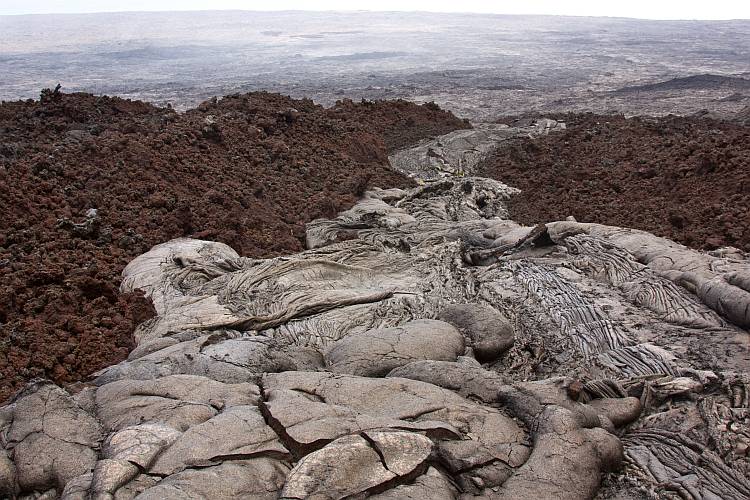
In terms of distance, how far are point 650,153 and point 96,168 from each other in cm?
1383

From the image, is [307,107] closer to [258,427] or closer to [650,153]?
[650,153]

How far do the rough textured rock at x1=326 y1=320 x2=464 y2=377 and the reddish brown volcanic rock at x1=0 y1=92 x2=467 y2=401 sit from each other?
120 inches

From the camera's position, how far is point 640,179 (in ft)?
45.8

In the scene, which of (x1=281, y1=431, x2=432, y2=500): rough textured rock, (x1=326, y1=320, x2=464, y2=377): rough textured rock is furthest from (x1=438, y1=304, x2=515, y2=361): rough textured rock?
(x1=281, y1=431, x2=432, y2=500): rough textured rock

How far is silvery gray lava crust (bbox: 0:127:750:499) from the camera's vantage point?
11.9 feet

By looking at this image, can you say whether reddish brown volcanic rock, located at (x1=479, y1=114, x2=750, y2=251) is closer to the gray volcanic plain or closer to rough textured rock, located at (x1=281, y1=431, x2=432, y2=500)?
rough textured rock, located at (x1=281, y1=431, x2=432, y2=500)

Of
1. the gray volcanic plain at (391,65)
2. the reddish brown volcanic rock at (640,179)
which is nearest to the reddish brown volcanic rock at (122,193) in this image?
the reddish brown volcanic rock at (640,179)

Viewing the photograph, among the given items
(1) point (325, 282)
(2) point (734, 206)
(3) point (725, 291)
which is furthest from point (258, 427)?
(2) point (734, 206)

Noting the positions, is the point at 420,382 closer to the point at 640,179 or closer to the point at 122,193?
the point at 122,193

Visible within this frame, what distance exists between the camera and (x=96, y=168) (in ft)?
36.8

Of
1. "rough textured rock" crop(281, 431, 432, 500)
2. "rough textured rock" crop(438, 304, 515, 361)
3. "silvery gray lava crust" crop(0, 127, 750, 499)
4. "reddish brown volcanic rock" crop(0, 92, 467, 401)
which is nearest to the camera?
"rough textured rock" crop(281, 431, 432, 500)

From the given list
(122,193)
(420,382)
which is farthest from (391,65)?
(420,382)

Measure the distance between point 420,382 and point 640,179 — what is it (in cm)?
1151

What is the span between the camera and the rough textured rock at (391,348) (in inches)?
217
